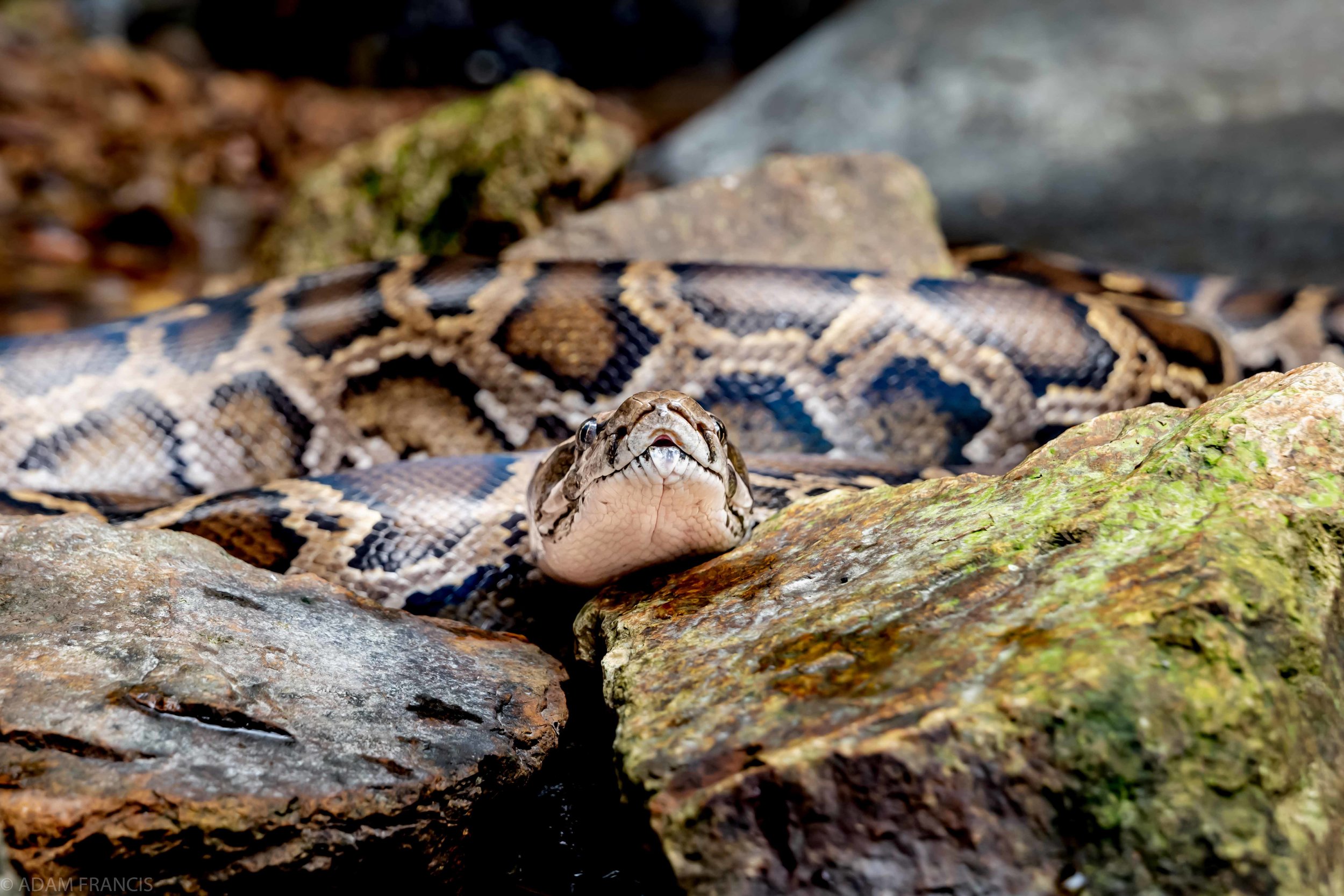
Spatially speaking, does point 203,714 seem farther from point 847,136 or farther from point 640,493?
point 847,136

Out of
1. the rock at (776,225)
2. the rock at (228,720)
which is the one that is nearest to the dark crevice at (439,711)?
the rock at (228,720)

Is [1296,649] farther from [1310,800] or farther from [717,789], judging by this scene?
[717,789]

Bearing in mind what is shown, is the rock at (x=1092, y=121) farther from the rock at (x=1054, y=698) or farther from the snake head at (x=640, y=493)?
the rock at (x=1054, y=698)

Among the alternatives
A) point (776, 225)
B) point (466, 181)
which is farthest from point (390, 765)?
point (466, 181)

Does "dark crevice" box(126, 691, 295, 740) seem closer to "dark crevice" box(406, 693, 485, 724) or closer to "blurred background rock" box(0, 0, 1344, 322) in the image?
"dark crevice" box(406, 693, 485, 724)

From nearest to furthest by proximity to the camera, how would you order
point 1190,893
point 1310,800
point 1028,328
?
point 1190,893 < point 1310,800 < point 1028,328

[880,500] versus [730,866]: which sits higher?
[880,500]

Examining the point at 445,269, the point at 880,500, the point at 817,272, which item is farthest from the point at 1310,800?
the point at 445,269

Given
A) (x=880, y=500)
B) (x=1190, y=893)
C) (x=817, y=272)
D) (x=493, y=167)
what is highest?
(x=493, y=167)
